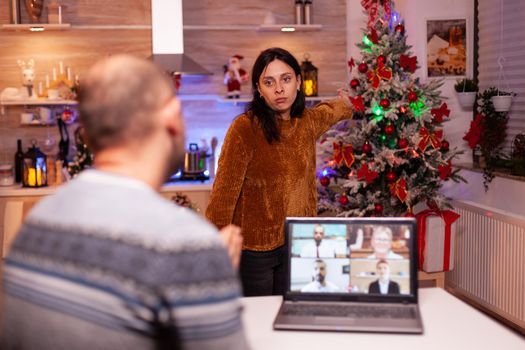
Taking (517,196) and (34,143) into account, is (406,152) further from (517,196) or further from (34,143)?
(34,143)

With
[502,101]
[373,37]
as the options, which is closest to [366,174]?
[373,37]

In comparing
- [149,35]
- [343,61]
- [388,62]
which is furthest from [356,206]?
[149,35]

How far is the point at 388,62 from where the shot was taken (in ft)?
13.5

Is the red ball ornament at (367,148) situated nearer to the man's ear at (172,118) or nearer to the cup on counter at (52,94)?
the cup on counter at (52,94)

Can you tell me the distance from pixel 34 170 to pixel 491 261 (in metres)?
2.99

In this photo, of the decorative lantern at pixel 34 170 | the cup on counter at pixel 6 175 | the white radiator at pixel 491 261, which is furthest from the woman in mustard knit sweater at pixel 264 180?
the cup on counter at pixel 6 175

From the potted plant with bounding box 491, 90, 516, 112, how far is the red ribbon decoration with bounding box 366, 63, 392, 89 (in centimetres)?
83

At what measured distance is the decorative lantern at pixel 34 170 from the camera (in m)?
4.84

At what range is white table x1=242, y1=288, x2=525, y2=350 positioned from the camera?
1.75 m

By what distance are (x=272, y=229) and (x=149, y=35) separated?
283 centimetres

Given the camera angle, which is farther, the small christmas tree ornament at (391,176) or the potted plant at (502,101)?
the potted plant at (502,101)

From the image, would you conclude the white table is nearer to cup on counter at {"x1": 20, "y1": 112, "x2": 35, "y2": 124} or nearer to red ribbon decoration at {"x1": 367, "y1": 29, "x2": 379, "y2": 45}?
red ribbon decoration at {"x1": 367, "y1": 29, "x2": 379, "y2": 45}

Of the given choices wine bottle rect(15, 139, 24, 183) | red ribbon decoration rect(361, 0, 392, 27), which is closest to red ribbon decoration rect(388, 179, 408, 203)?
red ribbon decoration rect(361, 0, 392, 27)

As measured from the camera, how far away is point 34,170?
484 cm
